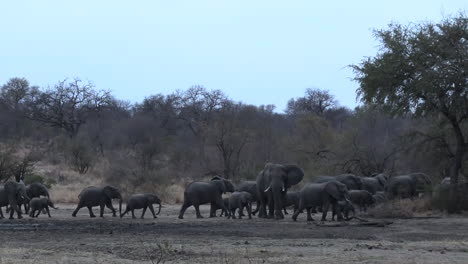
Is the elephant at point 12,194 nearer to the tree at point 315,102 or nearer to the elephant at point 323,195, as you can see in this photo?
the elephant at point 323,195

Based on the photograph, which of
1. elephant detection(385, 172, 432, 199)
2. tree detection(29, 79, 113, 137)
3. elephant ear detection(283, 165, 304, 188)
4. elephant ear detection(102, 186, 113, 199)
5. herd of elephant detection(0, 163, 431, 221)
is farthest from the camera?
tree detection(29, 79, 113, 137)

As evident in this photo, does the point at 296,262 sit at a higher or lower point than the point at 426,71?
lower

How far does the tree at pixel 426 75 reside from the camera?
28.4 metres

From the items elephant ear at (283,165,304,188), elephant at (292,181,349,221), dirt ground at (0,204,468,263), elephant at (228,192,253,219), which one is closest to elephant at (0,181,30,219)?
dirt ground at (0,204,468,263)

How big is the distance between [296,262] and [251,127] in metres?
47.5

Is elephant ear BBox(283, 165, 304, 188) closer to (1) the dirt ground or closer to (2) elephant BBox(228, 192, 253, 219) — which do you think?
(2) elephant BBox(228, 192, 253, 219)

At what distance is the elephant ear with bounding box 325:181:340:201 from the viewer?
85.0ft

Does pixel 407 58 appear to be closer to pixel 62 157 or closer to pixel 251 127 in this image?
pixel 251 127

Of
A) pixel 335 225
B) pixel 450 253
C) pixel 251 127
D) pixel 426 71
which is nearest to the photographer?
pixel 450 253

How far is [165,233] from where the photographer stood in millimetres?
21219

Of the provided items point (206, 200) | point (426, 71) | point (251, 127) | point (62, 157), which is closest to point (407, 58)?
point (426, 71)

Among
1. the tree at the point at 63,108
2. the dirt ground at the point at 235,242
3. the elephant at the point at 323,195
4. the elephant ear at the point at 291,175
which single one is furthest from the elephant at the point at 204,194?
the tree at the point at 63,108

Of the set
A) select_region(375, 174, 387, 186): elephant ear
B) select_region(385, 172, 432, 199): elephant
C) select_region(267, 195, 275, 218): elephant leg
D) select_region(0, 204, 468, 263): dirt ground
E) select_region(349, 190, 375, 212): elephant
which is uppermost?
select_region(375, 174, 387, 186): elephant ear

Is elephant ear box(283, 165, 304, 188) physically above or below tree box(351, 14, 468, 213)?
below
